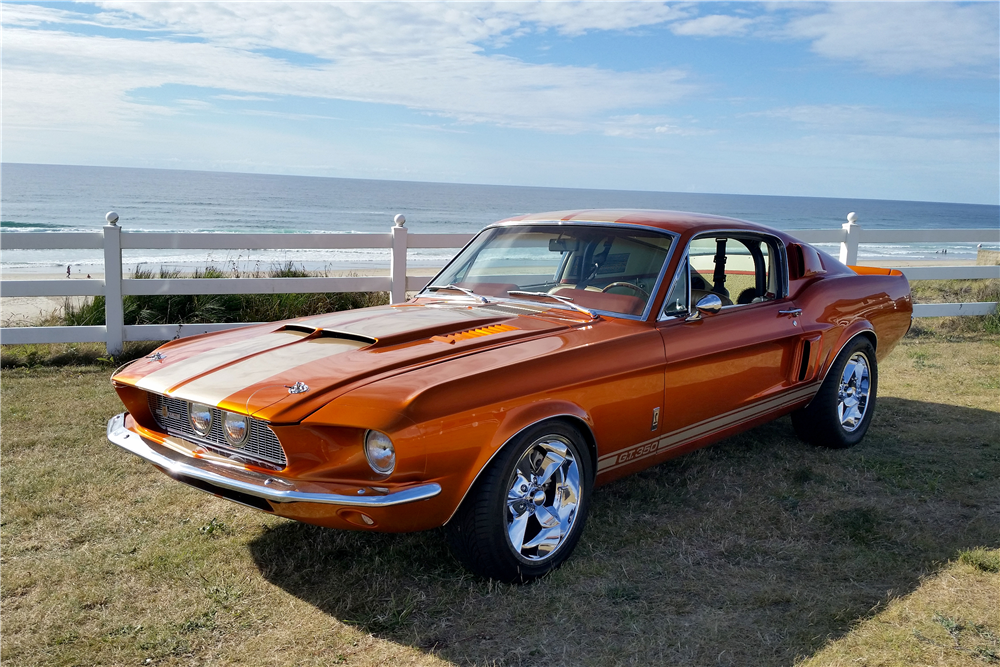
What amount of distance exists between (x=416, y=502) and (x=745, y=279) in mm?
3085

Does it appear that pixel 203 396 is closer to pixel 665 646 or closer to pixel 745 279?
pixel 665 646

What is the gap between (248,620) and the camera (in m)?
3.21

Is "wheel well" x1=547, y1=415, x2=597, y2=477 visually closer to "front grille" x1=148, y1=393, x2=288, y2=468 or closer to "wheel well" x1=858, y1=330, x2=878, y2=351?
"front grille" x1=148, y1=393, x2=288, y2=468

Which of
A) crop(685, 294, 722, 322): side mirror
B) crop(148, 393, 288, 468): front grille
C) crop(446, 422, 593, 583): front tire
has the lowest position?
crop(446, 422, 593, 583): front tire

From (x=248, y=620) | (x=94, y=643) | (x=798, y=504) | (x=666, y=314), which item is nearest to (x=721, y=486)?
→ (x=798, y=504)

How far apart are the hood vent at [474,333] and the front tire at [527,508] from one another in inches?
24.3

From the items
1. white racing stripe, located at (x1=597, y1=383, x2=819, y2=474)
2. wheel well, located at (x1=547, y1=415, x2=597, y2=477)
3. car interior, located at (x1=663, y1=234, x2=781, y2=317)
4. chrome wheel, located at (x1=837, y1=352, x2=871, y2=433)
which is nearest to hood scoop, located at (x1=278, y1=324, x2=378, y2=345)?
wheel well, located at (x1=547, y1=415, x2=597, y2=477)

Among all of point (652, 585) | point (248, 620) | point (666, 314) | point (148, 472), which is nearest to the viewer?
point (248, 620)

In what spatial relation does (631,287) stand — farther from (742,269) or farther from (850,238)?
(850,238)

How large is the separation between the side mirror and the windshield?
27 cm

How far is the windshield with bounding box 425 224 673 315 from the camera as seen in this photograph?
14.2 ft

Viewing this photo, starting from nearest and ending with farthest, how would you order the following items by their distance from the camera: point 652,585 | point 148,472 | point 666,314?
point 652,585
point 666,314
point 148,472

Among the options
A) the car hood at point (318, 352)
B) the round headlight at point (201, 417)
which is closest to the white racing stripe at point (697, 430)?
the car hood at point (318, 352)

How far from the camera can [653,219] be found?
4.64 metres
